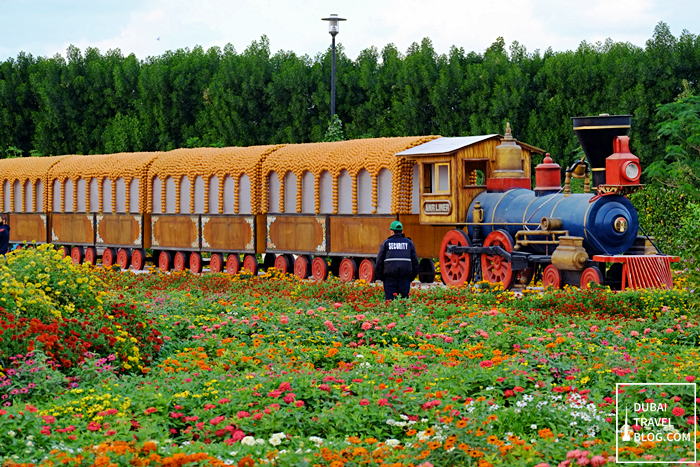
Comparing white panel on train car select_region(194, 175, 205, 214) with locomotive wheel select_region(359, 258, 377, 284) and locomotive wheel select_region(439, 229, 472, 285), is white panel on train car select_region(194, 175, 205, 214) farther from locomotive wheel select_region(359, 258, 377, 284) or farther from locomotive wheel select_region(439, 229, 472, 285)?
locomotive wheel select_region(439, 229, 472, 285)

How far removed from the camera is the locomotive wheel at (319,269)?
69.5ft

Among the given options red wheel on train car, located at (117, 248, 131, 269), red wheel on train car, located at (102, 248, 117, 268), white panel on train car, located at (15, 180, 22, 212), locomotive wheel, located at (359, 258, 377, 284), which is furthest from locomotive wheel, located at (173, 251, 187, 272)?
white panel on train car, located at (15, 180, 22, 212)

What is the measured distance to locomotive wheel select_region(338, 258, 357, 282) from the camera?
2048cm

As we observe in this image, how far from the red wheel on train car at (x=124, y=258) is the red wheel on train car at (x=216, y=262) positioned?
11.4ft

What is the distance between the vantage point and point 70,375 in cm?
847

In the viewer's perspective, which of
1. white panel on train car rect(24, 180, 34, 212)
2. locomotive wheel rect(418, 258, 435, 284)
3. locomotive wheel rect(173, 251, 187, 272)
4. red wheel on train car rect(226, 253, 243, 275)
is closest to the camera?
locomotive wheel rect(418, 258, 435, 284)

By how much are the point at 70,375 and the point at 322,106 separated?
26.6 meters

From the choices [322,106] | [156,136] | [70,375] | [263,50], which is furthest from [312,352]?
[156,136]

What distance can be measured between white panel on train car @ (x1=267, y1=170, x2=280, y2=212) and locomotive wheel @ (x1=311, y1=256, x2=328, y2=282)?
1790mm

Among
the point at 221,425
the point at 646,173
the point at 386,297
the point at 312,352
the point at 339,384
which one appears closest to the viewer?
the point at 221,425

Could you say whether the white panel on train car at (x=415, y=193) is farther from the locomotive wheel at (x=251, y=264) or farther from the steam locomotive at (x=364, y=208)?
the locomotive wheel at (x=251, y=264)

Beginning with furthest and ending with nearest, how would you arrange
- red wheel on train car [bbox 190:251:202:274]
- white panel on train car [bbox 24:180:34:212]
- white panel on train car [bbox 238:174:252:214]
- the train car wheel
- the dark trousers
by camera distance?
white panel on train car [bbox 24:180:34:212], red wheel on train car [bbox 190:251:202:274], white panel on train car [bbox 238:174:252:214], the train car wheel, the dark trousers

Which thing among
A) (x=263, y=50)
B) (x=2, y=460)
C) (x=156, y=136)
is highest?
(x=263, y=50)

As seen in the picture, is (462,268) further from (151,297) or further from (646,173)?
(646,173)
